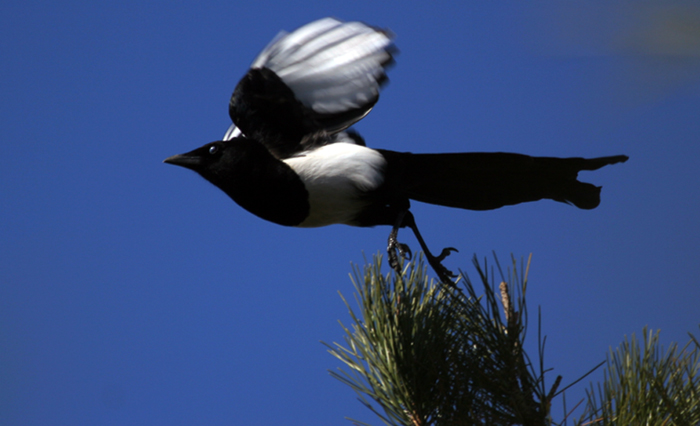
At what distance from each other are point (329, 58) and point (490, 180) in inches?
20.5

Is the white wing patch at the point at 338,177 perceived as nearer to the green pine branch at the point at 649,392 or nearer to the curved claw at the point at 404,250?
the curved claw at the point at 404,250

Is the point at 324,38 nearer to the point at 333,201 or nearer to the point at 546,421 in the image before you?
the point at 333,201

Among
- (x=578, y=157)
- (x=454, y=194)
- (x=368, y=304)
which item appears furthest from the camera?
(x=454, y=194)

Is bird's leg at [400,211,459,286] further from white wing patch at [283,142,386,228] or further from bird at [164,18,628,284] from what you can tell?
white wing patch at [283,142,386,228]

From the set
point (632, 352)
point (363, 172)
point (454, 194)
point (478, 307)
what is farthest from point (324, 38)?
point (632, 352)

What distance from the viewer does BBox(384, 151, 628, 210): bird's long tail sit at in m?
1.33

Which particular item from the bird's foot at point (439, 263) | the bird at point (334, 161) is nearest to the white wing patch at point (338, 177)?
the bird at point (334, 161)

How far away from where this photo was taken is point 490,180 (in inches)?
56.9

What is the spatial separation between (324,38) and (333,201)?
42 cm

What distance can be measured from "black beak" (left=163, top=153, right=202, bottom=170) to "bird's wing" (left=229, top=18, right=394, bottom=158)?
15 centimetres

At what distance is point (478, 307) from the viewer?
0.94 meters

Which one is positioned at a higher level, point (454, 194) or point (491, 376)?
point (454, 194)

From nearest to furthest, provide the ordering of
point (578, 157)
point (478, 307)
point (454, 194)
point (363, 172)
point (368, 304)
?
1. point (478, 307)
2. point (368, 304)
3. point (578, 157)
4. point (363, 172)
5. point (454, 194)

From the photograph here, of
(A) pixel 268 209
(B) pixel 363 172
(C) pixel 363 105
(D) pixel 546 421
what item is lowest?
(D) pixel 546 421
